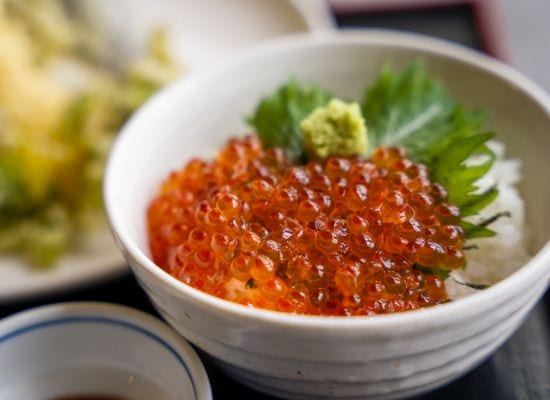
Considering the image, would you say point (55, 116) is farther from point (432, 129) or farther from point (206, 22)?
point (432, 129)

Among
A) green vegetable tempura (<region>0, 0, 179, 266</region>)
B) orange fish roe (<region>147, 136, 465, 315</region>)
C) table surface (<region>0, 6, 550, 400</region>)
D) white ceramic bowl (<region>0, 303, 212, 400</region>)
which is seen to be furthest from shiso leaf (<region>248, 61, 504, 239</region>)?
green vegetable tempura (<region>0, 0, 179, 266</region>)

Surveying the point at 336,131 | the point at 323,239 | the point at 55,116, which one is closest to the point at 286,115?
the point at 336,131

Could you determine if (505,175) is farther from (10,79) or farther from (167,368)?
(10,79)

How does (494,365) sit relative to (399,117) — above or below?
below

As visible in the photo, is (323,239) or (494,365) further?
(494,365)

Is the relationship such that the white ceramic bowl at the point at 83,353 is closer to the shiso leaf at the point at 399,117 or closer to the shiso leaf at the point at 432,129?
the shiso leaf at the point at 399,117

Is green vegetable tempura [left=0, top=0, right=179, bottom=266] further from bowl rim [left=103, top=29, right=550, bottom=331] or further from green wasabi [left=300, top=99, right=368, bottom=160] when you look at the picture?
green wasabi [left=300, top=99, right=368, bottom=160]

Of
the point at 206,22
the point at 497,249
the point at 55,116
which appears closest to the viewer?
the point at 497,249

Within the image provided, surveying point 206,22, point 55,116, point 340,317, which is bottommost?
point 55,116
